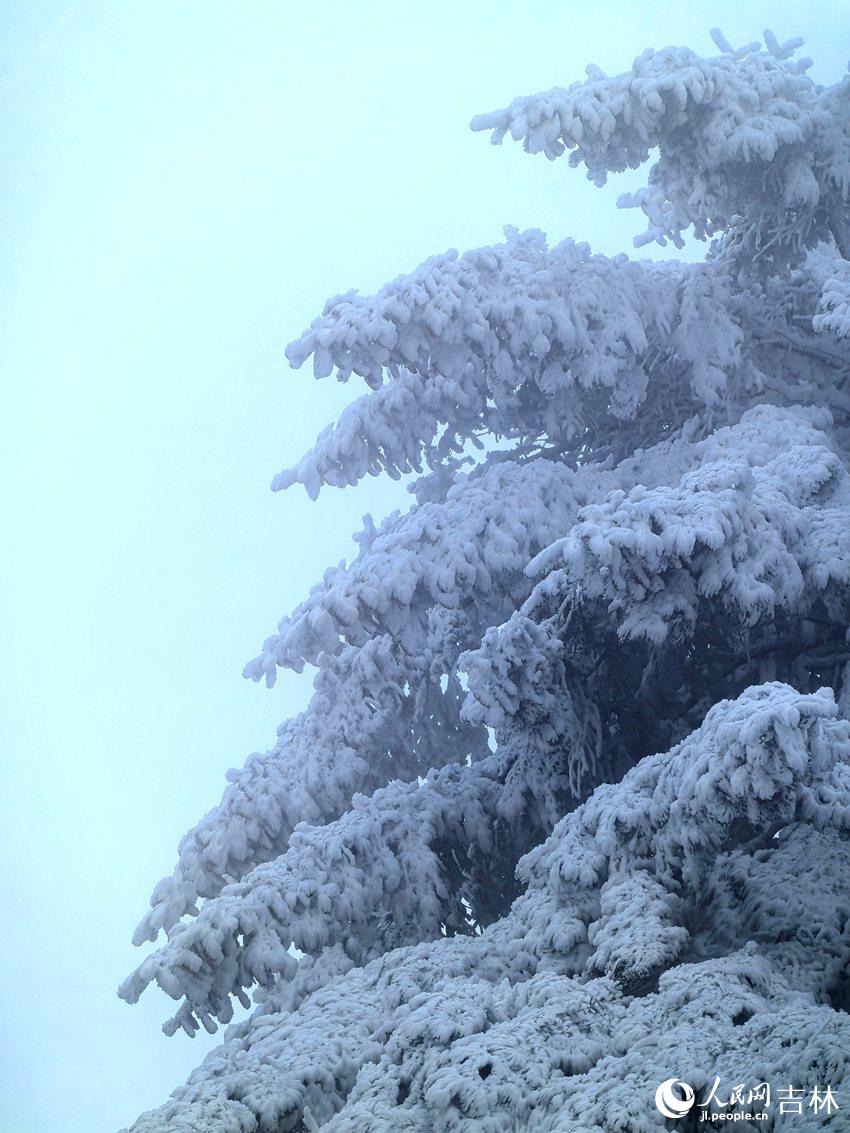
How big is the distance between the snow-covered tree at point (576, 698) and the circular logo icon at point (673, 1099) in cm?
4

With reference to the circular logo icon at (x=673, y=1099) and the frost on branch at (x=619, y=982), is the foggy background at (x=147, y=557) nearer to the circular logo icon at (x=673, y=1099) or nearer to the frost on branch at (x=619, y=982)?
the frost on branch at (x=619, y=982)

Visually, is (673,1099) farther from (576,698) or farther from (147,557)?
(147,557)

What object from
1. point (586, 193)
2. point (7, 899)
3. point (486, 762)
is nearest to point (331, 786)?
point (486, 762)

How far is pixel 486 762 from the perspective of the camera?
5734 millimetres

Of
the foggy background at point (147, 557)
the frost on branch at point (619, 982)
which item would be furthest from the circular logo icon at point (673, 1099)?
the foggy background at point (147, 557)

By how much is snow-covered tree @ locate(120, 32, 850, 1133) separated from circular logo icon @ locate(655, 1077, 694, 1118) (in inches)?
1.7

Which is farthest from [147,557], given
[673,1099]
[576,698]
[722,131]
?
[673,1099]

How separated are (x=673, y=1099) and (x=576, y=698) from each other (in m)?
2.75

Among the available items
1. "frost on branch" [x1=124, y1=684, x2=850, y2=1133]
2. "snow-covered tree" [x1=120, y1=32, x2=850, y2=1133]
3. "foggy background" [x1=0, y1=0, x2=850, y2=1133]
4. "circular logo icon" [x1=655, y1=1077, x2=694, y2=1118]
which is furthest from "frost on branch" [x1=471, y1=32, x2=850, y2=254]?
"foggy background" [x1=0, y1=0, x2=850, y2=1133]

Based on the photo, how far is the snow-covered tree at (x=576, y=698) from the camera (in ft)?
11.3

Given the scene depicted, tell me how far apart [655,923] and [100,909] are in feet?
337

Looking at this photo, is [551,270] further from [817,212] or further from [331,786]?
[331,786]

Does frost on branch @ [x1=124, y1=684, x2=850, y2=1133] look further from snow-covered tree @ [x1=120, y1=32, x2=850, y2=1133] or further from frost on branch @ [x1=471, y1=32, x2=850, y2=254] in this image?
frost on branch @ [x1=471, y1=32, x2=850, y2=254]

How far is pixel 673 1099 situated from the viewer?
2.83m
